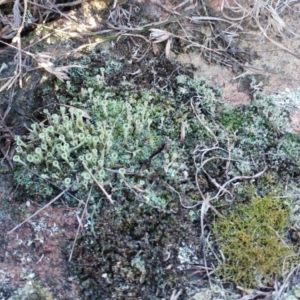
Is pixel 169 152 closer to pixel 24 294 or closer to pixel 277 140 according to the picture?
pixel 277 140

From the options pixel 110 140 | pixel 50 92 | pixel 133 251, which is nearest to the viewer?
pixel 133 251

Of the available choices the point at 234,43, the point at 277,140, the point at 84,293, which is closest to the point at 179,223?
the point at 84,293

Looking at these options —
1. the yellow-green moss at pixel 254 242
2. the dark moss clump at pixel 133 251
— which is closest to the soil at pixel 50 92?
the dark moss clump at pixel 133 251

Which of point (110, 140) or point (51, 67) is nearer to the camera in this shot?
point (110, 140)

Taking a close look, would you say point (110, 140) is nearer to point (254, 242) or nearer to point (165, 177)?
point (165, 177)

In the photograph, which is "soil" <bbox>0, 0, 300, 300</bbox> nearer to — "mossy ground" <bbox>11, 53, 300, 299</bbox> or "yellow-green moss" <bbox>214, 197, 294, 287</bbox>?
"mossy ground" <bbox>11, 53, 300, 299</bbox>

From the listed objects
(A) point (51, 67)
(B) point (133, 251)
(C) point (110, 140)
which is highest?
(A) point (51, 67)

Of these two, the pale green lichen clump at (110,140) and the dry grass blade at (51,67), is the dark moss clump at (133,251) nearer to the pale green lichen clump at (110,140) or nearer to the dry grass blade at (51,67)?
the pale green lichen clump at (110,140)

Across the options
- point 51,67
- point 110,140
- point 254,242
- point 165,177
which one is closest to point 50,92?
point 51,67
